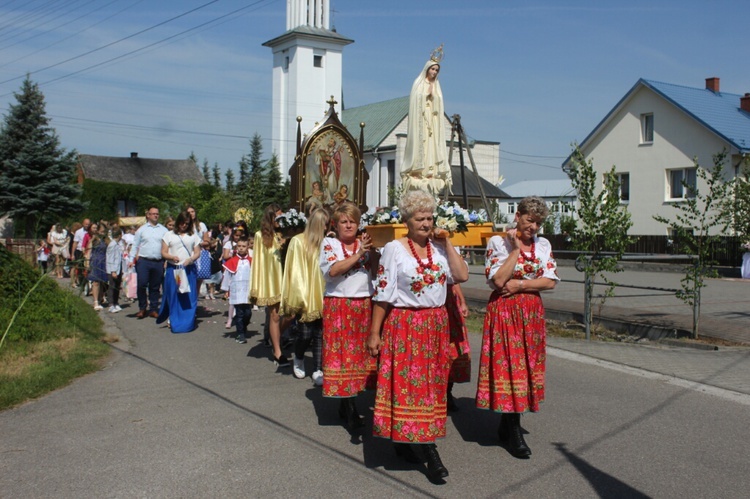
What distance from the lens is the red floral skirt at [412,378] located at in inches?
208

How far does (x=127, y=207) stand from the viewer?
214ft

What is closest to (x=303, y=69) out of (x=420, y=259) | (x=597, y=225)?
(x=597, y=225)

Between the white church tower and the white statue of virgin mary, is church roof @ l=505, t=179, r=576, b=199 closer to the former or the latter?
the white church tower

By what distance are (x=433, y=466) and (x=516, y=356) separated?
1.06m

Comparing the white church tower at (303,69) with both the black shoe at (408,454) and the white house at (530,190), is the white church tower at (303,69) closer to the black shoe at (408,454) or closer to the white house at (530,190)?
the white house at (530,190)

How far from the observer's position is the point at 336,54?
68.2 metres

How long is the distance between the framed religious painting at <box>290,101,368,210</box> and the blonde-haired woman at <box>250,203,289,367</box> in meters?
4.86

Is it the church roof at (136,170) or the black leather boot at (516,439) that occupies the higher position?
the church roof at (136,170)

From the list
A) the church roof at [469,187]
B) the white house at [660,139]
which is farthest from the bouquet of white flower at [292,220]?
the church roof at [469,187]

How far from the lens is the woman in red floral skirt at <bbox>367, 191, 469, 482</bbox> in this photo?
529 centimetres

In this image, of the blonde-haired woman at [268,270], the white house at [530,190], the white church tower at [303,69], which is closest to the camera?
the blonde-haired woman at [268,270]

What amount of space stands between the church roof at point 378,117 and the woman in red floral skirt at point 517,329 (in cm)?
5707

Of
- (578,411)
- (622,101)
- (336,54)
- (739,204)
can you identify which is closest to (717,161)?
(739,204)

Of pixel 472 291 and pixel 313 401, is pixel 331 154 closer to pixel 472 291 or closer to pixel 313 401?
pixel 472 291
